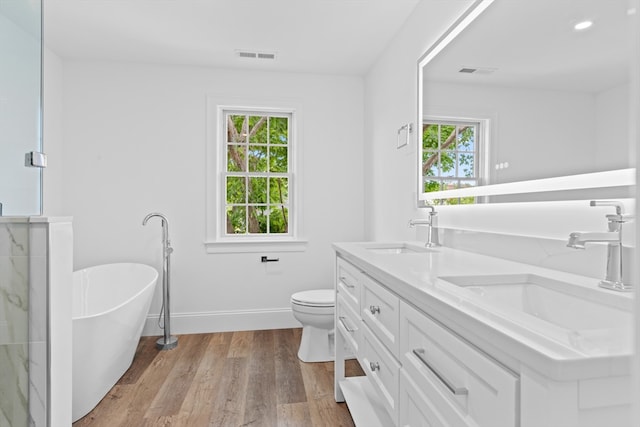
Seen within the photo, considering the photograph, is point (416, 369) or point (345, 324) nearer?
point (416, 369)

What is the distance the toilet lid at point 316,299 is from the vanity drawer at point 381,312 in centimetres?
100

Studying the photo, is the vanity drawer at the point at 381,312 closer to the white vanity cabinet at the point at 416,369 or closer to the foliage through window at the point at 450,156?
the white vanity cabinet at the point at 416,369

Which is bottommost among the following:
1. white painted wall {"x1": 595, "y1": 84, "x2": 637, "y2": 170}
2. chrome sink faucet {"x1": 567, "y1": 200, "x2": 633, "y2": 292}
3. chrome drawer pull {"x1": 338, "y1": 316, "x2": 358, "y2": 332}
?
chrome drawer pull {"x1": 338, "y1": 316, "x2": 358, "y2": 332}

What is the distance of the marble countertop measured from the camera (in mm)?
553

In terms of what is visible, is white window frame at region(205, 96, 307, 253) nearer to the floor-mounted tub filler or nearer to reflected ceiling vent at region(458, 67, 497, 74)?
the floor-mounted tub filler

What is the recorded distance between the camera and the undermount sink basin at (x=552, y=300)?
88cm

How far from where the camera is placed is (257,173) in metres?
3.54

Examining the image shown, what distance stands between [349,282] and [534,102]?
1074mm

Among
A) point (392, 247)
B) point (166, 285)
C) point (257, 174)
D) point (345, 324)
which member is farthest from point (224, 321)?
point (392, 247)

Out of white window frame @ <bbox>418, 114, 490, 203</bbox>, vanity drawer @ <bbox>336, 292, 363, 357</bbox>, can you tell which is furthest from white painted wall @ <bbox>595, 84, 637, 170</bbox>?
vanity drawer @ <bbox>336, 292, 363, 357</bbox>

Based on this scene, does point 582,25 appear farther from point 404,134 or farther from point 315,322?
point 315,322

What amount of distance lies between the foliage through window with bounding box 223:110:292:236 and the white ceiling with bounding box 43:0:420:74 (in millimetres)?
512

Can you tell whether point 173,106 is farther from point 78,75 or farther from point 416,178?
point 416,178

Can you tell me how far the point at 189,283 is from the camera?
11.0 ft
